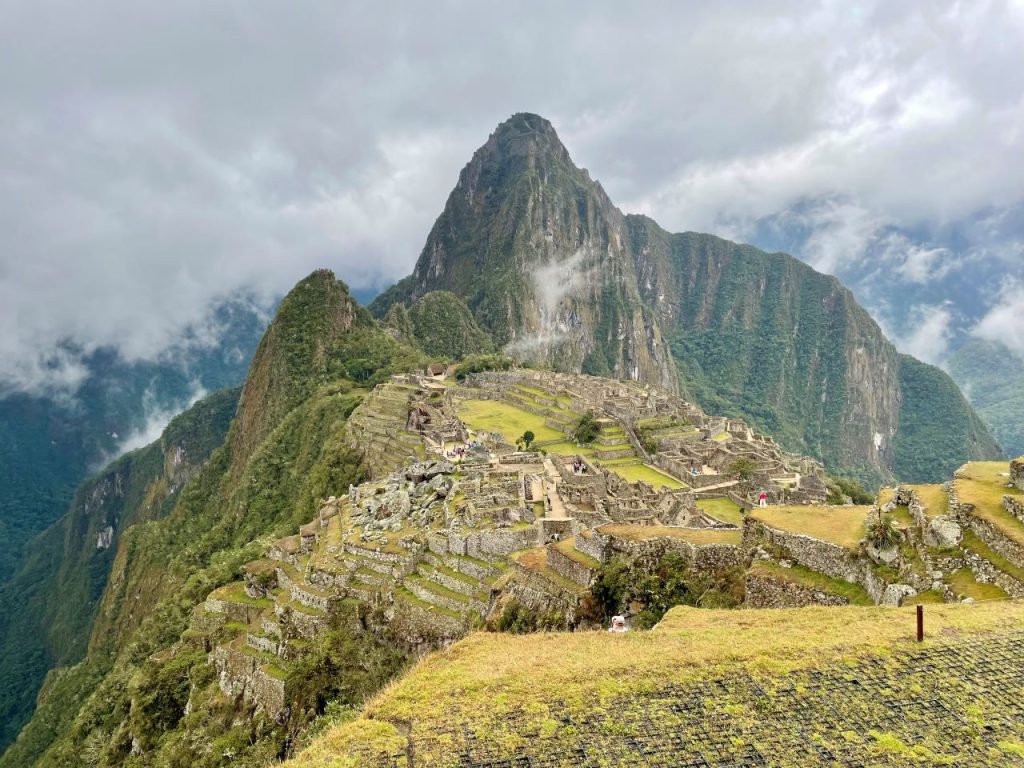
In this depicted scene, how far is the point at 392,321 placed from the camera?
151250 millimetres

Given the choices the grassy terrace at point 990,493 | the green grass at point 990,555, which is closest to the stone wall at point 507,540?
the grassy terrace at point 990,493

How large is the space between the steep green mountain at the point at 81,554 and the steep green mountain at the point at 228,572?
16164 millimetres

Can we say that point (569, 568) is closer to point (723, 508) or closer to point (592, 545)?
point (592, 545)

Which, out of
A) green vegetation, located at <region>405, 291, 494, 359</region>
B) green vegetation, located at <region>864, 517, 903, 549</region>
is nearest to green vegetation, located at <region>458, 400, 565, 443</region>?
green vegetation, located at <region>864, 517, 903, 549</region>

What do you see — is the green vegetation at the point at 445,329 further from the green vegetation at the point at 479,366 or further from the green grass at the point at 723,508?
the green grass at the point at 723,508

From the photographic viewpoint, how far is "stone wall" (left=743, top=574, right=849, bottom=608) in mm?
14070

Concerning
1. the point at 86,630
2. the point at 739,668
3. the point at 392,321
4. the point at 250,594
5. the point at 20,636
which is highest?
the point at 392,321

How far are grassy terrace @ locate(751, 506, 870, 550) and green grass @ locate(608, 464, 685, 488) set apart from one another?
30.3m

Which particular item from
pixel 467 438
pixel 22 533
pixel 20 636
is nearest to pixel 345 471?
pixel 467 438

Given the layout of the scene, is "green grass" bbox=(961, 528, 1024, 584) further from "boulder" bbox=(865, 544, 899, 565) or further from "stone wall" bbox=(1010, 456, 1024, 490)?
"stone wall" bbox=(1010, 456, 1024, 490)

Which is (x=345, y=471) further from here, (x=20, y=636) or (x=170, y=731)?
(x=20, y=636)

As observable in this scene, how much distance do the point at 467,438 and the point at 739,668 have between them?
45.2 meters

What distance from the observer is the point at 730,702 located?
962 centimetres

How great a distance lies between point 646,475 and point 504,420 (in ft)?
72.1
